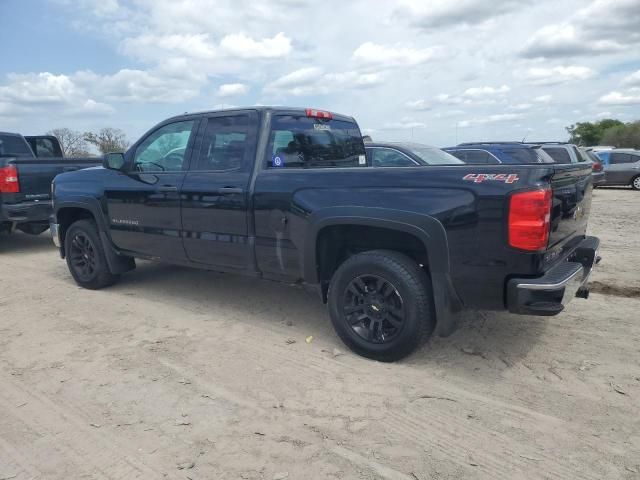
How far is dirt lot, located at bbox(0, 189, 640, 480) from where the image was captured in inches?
104

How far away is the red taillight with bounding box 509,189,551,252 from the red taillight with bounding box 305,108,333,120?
7.55 ft

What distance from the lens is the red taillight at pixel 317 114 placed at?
4.77 meters

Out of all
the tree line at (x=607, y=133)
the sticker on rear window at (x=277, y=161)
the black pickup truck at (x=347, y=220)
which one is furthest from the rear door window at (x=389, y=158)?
the tree line at (x=607, y=133)

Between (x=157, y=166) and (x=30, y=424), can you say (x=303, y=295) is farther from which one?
(x=30, y=424)

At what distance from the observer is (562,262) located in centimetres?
357

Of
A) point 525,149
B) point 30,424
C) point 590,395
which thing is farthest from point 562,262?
point 525,149

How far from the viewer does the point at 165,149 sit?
16.7 ft

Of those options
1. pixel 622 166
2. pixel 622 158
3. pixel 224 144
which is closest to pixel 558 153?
pixel 622 166

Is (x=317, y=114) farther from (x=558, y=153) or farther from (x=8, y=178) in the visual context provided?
(x=558, y=153)

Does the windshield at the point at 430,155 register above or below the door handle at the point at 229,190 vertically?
above

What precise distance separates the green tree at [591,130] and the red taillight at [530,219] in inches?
2242

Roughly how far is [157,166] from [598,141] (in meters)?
56.6

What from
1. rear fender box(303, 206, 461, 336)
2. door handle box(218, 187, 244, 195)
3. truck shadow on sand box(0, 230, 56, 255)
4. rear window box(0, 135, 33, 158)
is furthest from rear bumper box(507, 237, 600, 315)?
rear window box(0, 135, 33, 158)

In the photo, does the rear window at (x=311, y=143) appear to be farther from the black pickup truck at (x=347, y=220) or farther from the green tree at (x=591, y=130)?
the green tree at (x=591, y=130)
